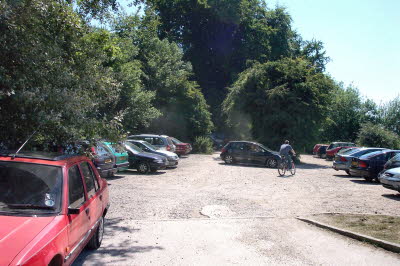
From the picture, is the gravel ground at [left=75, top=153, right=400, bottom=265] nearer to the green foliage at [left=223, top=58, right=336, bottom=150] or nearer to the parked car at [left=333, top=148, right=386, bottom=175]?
the parked car at [left=333, top=148, right=386, bottom=175]

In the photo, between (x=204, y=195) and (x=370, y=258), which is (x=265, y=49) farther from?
(x=370, y=258)

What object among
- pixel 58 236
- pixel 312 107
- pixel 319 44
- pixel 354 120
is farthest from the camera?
pixel 319 44

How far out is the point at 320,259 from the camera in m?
6.28

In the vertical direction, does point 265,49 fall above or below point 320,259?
above

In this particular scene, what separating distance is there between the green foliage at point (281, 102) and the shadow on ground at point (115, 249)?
21.8 m

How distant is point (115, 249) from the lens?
6.54 m

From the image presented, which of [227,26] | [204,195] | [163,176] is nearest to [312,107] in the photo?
[163,176]

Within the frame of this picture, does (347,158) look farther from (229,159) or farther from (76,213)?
(76,213)

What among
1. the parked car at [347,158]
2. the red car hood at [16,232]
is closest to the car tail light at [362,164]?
the parked car at [347,158]

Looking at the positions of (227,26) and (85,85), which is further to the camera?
(227,26)

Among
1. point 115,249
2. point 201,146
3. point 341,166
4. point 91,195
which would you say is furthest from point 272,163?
point 91,195

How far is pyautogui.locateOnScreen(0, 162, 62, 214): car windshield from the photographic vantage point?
176 inches

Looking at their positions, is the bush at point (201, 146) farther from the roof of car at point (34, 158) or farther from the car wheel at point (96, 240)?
the roof of car at point (34, 158)

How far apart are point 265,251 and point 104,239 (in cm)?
299
